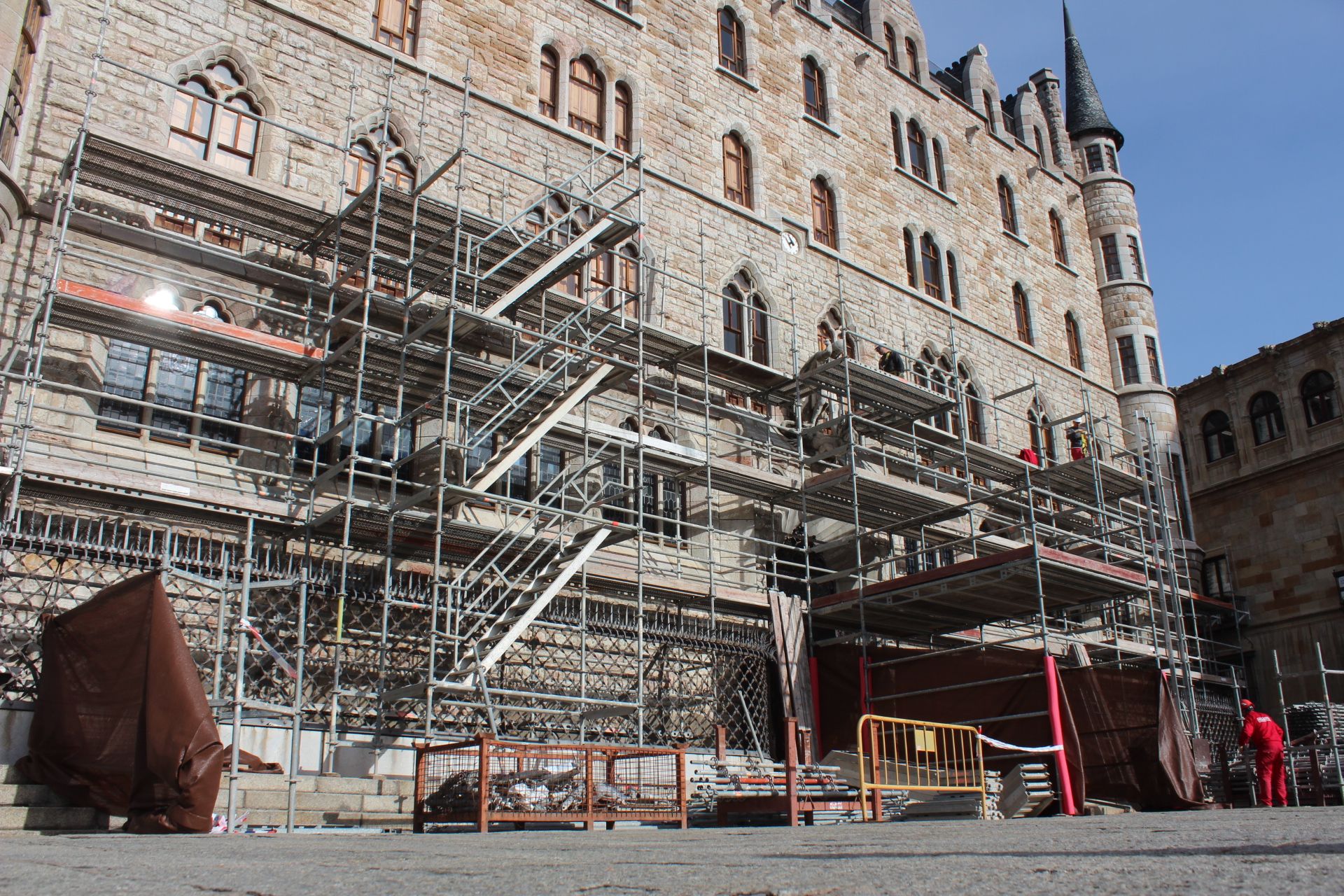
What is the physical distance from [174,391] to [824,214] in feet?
47.1

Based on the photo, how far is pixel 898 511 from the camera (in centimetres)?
2033

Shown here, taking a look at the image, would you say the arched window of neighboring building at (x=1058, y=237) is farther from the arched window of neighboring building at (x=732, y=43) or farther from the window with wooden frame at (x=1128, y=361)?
the arched window of neighboring building at (x=732, y=43)

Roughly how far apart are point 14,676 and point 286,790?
8.97ft

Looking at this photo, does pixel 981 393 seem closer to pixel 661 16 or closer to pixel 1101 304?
pixel 1101 304

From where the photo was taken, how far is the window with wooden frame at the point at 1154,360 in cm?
3047

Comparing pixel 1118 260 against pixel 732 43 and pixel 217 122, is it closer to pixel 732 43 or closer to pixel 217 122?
pixel 732 43


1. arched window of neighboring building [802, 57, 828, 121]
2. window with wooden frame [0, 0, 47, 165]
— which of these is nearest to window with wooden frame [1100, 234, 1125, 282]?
arched window of neighboring building [802, 57, 828, 121]

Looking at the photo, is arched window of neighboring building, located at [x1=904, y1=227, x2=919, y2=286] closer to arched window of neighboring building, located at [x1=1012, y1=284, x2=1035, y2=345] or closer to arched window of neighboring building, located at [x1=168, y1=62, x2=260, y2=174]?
arched window of neighboring building, located at [x1=1012, y1=284, x2=1035, y2=345]

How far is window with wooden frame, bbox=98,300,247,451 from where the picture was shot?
14188 mm

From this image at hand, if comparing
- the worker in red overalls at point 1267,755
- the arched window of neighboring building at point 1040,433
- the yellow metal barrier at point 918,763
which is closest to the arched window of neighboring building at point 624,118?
the arched window of neighboring building at point 1040,433

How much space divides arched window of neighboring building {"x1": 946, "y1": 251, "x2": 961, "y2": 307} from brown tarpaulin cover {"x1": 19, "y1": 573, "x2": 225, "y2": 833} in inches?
836

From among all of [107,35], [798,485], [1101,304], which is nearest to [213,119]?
[107,35]

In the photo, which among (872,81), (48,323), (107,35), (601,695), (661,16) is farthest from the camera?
(872,81)

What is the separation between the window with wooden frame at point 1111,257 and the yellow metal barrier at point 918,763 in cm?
2005
